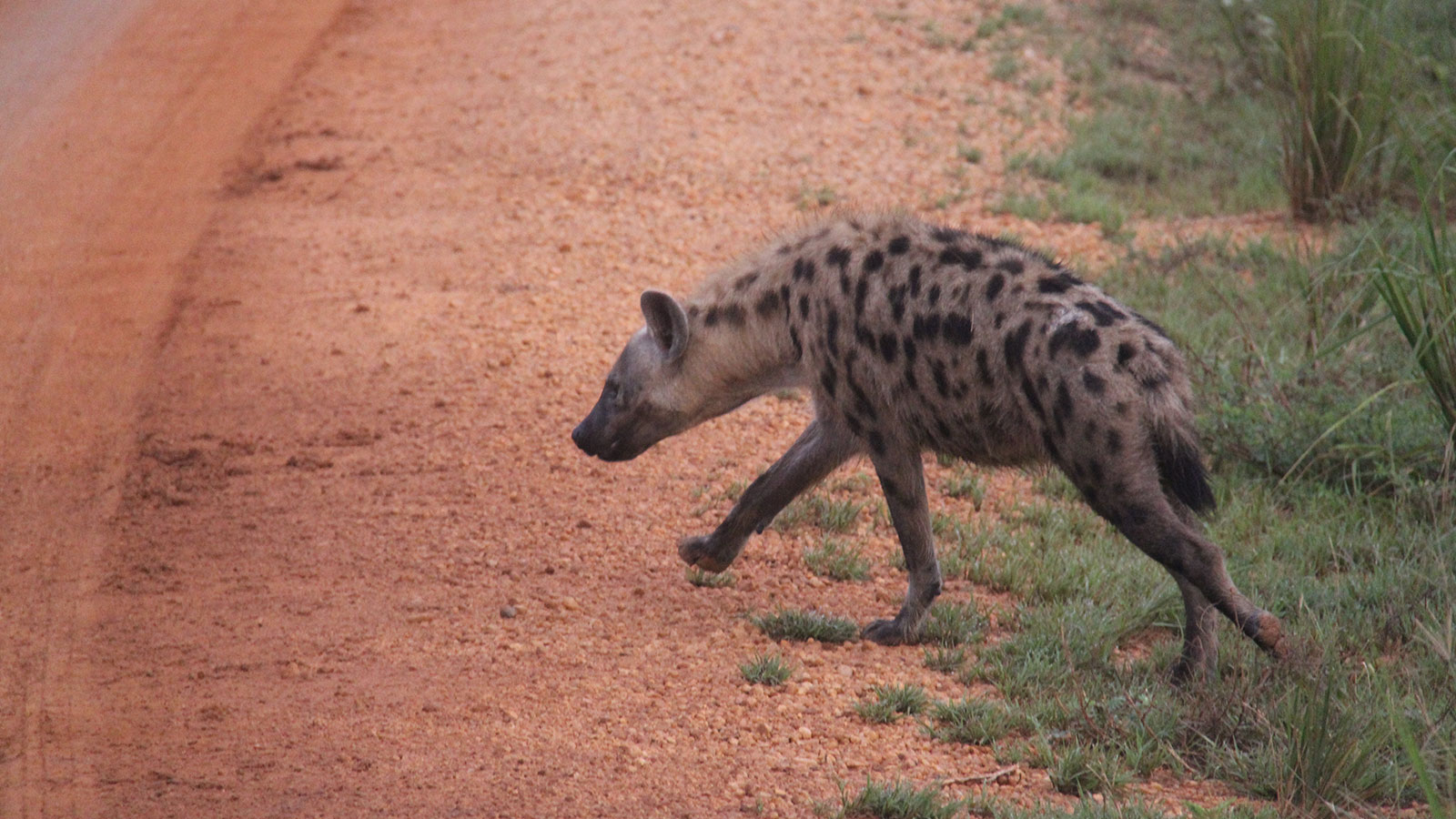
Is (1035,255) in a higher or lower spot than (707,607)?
higher

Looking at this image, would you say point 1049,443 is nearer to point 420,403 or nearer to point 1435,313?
point 1435,313

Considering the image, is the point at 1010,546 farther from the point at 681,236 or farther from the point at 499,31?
the point at 499,31

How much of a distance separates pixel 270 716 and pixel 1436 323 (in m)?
3.85

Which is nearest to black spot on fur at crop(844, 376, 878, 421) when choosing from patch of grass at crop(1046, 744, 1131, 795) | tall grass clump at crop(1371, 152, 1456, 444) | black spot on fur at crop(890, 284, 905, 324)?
black spot on fur at crop(890, 284, 905, 324)

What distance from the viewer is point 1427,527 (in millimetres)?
5129

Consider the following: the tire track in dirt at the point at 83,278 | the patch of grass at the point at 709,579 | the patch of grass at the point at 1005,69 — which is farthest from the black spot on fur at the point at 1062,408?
the patch of grass at the point at 1005,69

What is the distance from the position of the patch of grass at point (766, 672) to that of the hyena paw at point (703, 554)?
591mm

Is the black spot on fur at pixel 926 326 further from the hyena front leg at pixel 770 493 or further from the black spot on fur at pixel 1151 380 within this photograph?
the black spot on fur at pixel 1151 380

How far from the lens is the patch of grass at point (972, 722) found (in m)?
4.02

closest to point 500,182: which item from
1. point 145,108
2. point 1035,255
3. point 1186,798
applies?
Answer: point 145,108

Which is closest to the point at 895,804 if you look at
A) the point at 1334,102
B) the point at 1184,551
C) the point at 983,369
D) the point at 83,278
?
the point at 1184,551

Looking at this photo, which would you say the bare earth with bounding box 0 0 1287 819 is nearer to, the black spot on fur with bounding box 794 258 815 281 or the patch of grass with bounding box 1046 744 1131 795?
the patch of grass with bounding box 1046 744 1131 795

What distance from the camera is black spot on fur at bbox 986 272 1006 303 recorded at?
4.22 metres

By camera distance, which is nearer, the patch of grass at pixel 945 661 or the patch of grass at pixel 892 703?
the patch of grass at pixel 892 703
